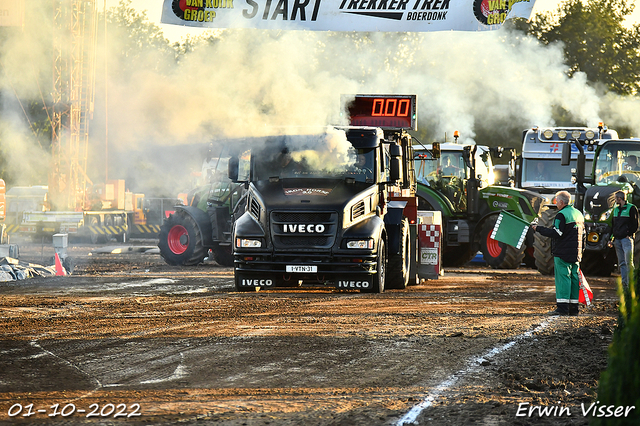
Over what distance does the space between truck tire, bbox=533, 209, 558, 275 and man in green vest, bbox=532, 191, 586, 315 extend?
20.8ft

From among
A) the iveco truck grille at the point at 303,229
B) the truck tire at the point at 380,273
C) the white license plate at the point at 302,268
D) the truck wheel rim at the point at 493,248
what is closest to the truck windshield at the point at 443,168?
the truck wheel rim at the point at 493,248

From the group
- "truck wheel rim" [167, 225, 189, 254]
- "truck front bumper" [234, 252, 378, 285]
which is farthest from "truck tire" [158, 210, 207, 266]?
"truck front bumper" [234, 252, 378, 285]

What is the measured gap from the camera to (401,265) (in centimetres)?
1520

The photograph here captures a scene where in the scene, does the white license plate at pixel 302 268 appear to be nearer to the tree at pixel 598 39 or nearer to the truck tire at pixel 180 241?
the truck tire at pixel 180 241

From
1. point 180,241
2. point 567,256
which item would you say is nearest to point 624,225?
point 567,256

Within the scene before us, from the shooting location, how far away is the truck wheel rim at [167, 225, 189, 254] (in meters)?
21.7

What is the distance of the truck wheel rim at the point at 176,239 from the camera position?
21.7 meters

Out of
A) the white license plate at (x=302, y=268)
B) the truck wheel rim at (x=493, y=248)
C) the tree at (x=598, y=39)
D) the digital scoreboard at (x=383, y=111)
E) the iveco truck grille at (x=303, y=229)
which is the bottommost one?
the white license plate at (x=302, y=268)

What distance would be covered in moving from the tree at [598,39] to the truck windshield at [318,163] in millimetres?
35868

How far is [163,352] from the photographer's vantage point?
8477 millimetres

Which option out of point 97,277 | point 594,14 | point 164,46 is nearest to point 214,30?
point 164,46

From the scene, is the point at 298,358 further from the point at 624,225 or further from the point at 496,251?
the point at 496,251

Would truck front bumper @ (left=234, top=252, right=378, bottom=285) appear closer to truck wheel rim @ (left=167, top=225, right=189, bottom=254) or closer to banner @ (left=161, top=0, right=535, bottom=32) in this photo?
truck wheel rim @ (left=167, top=225, right=189, bottom=254)

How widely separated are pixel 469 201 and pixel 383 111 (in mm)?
5471
